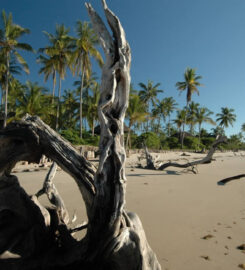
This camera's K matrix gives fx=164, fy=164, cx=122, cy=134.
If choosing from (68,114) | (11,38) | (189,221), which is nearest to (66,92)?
(68,114)

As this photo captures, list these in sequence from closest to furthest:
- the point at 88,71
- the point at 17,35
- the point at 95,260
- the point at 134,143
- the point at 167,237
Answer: the point at 95,260
the point at 167,237
the point at 17,35
the point at 88,71
the point at 134,143

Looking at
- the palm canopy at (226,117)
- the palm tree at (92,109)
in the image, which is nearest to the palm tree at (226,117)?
the palm canopy at (226,117)

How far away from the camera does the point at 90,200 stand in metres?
1.63

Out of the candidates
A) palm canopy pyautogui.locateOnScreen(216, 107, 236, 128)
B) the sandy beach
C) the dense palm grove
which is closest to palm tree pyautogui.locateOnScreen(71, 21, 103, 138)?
the dense palm grove

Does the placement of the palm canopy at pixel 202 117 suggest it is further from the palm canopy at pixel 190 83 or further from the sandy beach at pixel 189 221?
the sandy beach at pixel 189 221

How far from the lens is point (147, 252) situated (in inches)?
59.7

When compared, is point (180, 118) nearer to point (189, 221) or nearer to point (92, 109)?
point (92, 109)

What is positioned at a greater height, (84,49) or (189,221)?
(84,49)

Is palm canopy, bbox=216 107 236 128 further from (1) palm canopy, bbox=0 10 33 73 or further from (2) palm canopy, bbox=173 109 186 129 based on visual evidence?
(1) palm canopy, bbox=0 10 33 73

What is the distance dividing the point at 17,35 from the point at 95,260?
2242cm

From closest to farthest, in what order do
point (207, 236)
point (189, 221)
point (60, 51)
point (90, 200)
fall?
1. point (90, 200)
2. point (207, 236)
3. point (189, 221)
4. point (60, 51)

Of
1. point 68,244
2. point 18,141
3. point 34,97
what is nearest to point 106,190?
point 68,244

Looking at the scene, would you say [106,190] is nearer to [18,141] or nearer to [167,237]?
[18,141]

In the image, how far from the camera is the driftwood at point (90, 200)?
4.75 feet
